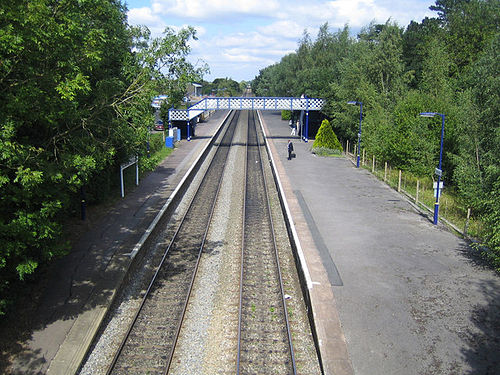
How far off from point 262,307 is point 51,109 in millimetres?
6981

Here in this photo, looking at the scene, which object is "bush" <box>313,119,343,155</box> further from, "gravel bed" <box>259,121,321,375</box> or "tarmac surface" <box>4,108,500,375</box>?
"gravel bed" <box>259,121,321,375</box>

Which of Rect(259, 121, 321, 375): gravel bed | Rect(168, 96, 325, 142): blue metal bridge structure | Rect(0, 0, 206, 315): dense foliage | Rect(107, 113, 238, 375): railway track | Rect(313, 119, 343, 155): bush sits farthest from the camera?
Rect(168, 96, 325, 142): blue metal bridge structure

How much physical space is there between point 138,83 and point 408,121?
59.5 feet

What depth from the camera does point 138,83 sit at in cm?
1277

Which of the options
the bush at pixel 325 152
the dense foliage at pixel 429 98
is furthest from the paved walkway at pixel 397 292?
the bush at pixel 325 152

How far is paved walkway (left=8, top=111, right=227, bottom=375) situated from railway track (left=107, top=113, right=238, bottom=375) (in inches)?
35.4

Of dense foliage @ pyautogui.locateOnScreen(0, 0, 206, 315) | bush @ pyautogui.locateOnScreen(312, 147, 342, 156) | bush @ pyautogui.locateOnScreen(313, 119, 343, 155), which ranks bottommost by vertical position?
bush @ pyautogui.locateOnScreen(312, 147, 342, 156)

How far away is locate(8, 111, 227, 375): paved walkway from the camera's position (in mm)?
9633

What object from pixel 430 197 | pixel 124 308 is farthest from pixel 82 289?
pixel 430 197

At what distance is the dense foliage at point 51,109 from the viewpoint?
899cm

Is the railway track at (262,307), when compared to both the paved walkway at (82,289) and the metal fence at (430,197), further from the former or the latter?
the metal fence at (430,197)

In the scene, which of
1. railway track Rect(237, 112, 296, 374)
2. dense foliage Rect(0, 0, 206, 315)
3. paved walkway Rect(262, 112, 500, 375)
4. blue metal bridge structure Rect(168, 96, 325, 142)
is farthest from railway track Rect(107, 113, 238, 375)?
blue metal bridge structure Rect(168, 96, 325, 142)

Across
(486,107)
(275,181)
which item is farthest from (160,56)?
(275,181)

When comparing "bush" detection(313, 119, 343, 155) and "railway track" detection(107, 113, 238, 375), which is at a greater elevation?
"bush" detection(313, 119, 343, 155)
